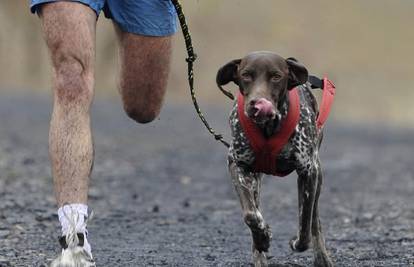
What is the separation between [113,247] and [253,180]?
1392mm

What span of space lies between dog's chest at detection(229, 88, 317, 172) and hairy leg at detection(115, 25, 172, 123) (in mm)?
852

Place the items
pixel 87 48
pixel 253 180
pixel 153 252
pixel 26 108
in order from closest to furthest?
pixel 87 48
pixel 253 180
pixel 153 252
pixel 26 108

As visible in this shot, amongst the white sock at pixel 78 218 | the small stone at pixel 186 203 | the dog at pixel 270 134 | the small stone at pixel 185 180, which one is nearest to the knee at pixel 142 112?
the dog at pixel 270 134

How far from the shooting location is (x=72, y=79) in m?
5.92

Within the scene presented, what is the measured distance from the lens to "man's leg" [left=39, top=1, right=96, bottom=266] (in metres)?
5.73

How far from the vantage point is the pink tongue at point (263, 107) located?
6.01 metres

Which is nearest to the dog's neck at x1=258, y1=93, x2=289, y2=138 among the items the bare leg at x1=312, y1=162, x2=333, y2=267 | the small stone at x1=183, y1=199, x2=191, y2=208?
the bare leg at x1=312, y1=162, x2=333, y2=267

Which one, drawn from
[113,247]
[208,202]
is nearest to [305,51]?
[208,202]

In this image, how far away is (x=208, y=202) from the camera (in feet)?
37.2

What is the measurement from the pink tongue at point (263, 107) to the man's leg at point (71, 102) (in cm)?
83

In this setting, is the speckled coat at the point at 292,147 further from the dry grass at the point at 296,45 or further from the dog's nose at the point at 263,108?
the dry grass at the point at 296,45

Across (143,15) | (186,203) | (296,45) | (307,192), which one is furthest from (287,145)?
(296,45)

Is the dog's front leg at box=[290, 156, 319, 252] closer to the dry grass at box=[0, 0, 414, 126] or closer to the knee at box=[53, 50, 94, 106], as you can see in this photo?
the knee at box=[53, 50, 94, 106]

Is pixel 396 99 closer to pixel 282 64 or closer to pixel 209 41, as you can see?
pixel 209 41
